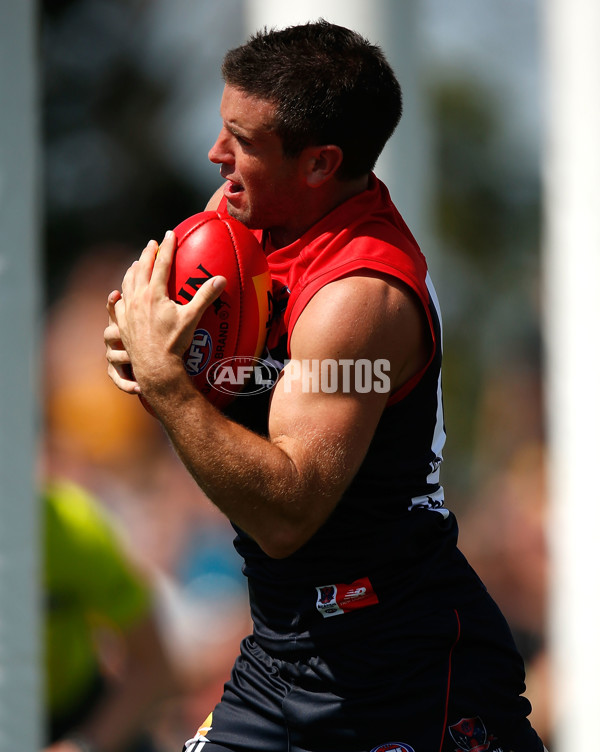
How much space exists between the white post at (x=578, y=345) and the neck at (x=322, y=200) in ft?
10.4

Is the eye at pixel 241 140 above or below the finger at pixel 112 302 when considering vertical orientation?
above

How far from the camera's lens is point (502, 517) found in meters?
9.11

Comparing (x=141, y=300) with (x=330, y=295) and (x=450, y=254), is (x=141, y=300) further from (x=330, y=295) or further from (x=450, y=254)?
(x=450, y=254)

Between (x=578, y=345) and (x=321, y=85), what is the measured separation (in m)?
3.59

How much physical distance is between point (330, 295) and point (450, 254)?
39.9 ft

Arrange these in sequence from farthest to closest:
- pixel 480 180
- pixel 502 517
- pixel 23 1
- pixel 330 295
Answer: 1. pixel 480 180
2. pixel 502 517
3. pixel 23 1
4. pixel 330 295

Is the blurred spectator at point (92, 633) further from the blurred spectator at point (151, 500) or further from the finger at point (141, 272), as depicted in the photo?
the finger at point (141, 272)

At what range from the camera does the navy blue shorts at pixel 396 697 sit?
9.32 ft

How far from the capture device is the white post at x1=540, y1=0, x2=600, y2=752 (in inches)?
227

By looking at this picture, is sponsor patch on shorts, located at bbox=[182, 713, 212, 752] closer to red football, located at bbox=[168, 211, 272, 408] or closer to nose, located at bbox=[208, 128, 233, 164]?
red football, located at bbox=[168, 211, 272, 408]

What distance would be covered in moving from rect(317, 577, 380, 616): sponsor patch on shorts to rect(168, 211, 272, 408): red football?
1.82 feet

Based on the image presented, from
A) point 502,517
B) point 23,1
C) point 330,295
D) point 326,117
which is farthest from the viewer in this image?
point 502,517

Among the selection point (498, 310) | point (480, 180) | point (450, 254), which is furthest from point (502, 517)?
point (480, 180)

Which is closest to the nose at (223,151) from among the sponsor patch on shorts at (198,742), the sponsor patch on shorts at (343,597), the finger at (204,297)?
the finger at (204,297)
